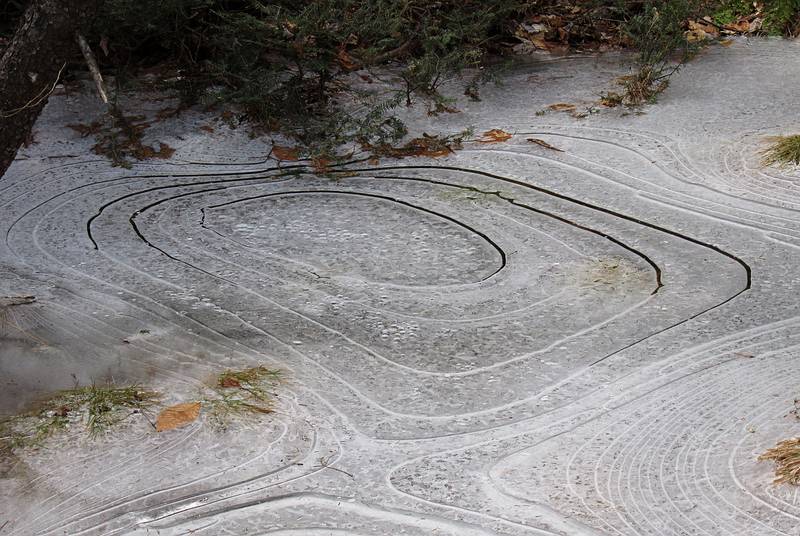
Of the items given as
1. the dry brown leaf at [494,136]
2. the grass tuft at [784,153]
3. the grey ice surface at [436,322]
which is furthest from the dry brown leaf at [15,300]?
the grass tuft at [784,153]

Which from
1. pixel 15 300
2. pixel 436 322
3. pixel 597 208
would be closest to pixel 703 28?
pixel 597 208

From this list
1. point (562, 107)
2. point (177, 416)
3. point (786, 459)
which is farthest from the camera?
point (562, 107)

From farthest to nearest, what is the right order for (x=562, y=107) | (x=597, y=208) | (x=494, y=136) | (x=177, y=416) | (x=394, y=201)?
1. (x=562, y=107)
2. (x=494, y=136)
3. (x=394, y=201)
4. (x=597, y=208)
5. (x=177, y=416)

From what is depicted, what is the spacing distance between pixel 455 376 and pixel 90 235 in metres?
1.50

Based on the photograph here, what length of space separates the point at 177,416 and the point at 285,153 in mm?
1878

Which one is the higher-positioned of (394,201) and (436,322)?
(394,201)

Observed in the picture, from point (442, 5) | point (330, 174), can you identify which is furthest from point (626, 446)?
point (442, 5)

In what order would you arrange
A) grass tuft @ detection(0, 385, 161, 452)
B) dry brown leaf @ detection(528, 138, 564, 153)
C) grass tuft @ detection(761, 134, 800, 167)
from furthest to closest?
dry brown leaf @ detection(528, 138, 564, 153) < grass tuft @ detection(761, 134, 800, 167) < grass tuft @ detection(0, 385, 161, 452)

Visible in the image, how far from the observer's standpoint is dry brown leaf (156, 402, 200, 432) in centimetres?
221

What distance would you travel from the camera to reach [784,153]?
354 cm

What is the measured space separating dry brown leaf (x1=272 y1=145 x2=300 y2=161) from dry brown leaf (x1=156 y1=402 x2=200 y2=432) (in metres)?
1.79

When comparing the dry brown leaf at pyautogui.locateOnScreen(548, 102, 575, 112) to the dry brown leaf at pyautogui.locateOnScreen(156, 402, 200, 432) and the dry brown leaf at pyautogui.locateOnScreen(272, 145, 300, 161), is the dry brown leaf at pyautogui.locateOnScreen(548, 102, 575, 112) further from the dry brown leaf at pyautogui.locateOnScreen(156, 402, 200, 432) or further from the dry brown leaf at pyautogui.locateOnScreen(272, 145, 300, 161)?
the dry brown leaf at pyautogui.locateOnScreen(156, 402, 200, 432)

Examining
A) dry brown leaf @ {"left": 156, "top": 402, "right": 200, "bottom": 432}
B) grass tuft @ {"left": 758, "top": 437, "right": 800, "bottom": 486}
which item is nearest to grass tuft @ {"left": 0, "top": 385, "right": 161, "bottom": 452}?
dry brown leaf @ {"left": 156, "top": 402, "right": 200, "bottom": 432}

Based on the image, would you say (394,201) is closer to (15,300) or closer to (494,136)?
(494,136)
